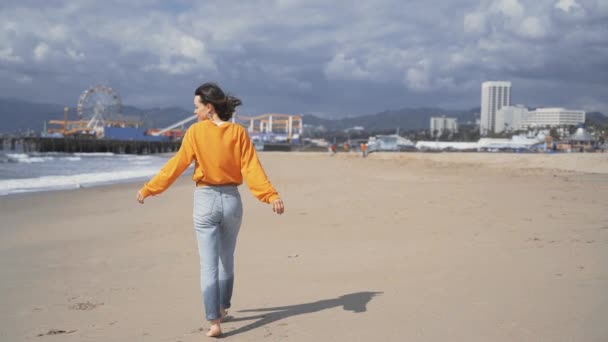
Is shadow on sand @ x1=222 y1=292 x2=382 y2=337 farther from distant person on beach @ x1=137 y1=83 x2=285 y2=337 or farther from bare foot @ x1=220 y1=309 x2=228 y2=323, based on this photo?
distant person on beach @ x1=137 y1=83 x2=285 y2=337

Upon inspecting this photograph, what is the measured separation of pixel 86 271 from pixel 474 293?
3.28 metres

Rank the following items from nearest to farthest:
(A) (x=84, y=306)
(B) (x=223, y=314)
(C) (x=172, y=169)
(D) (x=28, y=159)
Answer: (C) (x=172, y=169)
(B) (x=223, y=314)
(A) (x=84, y=306)
(D) (x=28, y=159)

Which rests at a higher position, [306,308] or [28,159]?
[28,159]

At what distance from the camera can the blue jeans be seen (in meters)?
2.91

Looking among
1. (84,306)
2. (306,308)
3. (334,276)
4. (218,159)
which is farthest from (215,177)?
(334,276)

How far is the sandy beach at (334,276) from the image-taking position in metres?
2.98

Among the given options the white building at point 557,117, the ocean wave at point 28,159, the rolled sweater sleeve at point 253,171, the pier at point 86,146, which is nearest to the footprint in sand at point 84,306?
the rolled sweater sleeve at point 253,171

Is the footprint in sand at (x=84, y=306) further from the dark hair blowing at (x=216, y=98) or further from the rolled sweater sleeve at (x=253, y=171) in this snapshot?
the dark hair blowing at (x=216, y=98)

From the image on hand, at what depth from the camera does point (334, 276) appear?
4.18 m

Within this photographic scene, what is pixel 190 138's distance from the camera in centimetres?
292

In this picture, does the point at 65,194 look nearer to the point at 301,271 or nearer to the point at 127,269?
the point at 127,269

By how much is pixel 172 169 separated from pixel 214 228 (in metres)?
0.44

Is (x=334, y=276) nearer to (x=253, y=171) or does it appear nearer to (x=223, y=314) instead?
(x=223, y=314)

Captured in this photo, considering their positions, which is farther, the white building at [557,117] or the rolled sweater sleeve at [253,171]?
the white building at [557,117]
